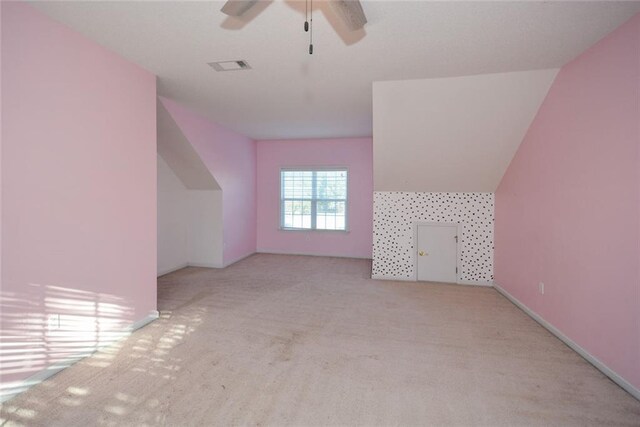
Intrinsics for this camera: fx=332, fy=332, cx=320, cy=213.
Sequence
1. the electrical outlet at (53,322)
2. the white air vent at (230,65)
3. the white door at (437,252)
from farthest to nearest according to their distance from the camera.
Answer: the white door at (437,252)
the white air vent at (230,65)
the electrical outlet at (53,322)

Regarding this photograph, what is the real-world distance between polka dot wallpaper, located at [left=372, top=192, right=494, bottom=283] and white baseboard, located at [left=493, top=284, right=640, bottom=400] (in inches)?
37.1

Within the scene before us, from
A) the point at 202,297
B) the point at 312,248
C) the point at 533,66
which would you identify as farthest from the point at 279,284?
the point at 533,66

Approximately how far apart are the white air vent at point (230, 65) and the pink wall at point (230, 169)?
1.42 meters

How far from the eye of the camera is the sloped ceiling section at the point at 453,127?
3325 mm

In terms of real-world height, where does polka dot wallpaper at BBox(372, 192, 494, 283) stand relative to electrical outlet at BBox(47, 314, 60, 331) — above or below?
above

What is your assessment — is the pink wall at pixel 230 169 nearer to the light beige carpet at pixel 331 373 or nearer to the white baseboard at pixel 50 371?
the light beige carpet at pixel 331 373

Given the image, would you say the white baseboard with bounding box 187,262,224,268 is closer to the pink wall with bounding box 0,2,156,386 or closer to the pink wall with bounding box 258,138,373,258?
the pink wall with bounding box 258,138,373,258

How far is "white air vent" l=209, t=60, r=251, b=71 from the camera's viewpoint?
2.95m

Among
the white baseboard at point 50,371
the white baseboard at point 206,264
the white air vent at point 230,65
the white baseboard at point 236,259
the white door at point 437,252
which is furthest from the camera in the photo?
the white baseboard at point 236,259

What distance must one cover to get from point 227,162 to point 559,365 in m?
5.16

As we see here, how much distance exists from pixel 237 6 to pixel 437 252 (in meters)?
4.28

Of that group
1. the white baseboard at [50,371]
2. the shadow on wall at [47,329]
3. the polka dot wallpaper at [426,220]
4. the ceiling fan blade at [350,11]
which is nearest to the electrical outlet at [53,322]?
the shadow on wall at [47,329]

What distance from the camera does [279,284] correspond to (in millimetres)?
4730

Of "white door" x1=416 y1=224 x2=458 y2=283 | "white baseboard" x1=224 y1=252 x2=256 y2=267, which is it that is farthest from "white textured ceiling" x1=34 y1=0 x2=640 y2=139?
"white baseboard" x1=224 y1=252 x2=256 y2=267
